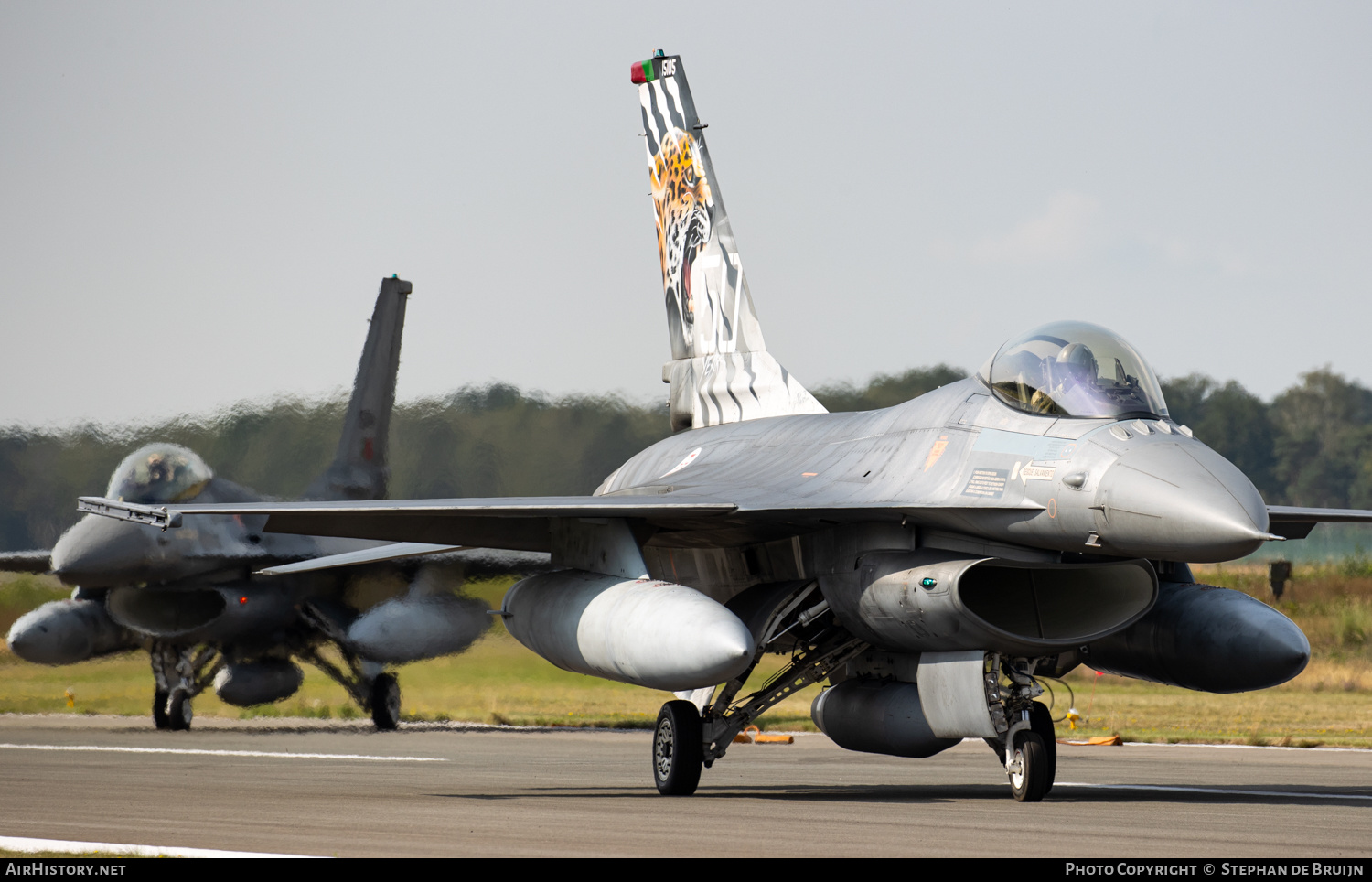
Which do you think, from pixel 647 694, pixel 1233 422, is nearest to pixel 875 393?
pixel 647 694

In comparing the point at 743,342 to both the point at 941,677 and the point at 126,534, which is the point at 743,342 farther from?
the point at 126,534

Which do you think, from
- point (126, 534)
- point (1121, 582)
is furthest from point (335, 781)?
point (126, 534)

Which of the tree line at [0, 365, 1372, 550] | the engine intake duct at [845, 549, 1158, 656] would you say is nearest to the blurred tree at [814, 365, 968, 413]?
the tree line at [0, 365, 1372, 550]

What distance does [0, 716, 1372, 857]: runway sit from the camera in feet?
23.9

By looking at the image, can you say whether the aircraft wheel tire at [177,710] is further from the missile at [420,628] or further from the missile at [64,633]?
the missile at [420,628]

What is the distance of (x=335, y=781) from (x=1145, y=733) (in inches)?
401

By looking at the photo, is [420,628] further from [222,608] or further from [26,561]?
[26,561]

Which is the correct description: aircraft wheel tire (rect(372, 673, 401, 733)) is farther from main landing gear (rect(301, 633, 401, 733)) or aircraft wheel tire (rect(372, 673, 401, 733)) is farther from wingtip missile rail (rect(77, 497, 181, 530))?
wingtip missile rail (rect(77, 497, 181, 530))

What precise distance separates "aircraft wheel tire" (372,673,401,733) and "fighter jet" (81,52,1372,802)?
7.38 meters

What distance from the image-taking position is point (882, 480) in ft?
33.2

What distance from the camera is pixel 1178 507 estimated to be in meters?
8.42

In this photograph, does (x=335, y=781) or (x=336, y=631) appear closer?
(x=335, y=781)
